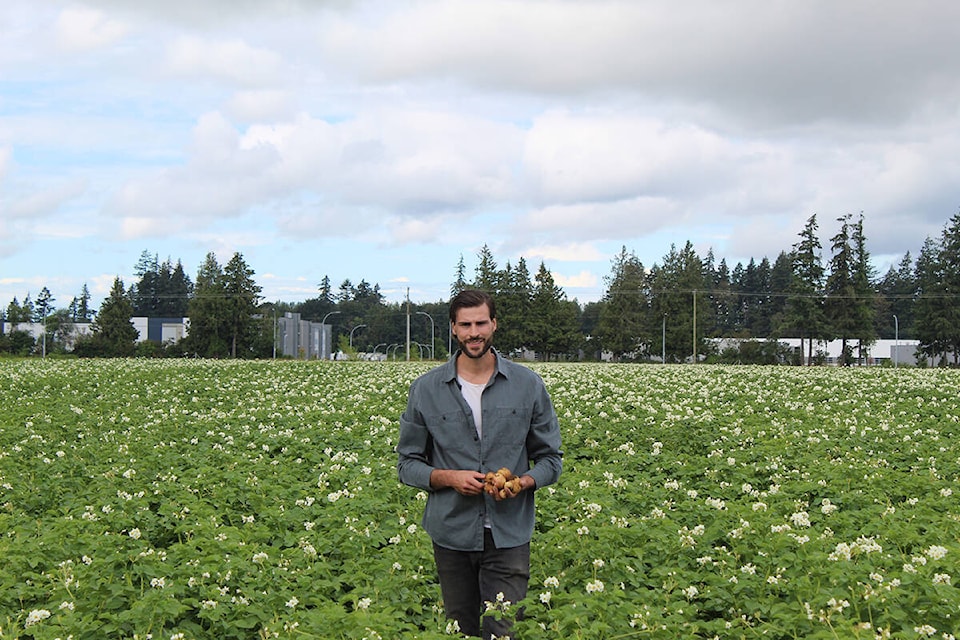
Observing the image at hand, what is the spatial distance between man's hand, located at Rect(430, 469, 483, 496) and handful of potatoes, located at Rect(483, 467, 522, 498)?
1.8 inches

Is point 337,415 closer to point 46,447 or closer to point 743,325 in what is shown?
point 46,447

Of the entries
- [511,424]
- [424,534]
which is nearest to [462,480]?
[511,424]

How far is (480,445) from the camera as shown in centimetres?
518

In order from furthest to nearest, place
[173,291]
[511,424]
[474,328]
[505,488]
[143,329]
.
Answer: [173,291], [143,329], [511,424], [474,328], [505,488]

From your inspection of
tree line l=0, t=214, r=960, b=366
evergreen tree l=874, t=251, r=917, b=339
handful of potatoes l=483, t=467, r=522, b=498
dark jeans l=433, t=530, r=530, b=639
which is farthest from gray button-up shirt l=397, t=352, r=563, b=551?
evergreen tree l=874, t=251, r=917, b=339

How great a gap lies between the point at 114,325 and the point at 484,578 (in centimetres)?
9547

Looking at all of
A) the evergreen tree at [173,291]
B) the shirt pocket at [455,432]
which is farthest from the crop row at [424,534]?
the evergreen tree at [173,291]

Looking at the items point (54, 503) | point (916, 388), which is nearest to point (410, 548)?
point (54, 503)

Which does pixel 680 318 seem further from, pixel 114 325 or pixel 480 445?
pixel 480 445

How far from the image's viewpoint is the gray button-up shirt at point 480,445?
511cm

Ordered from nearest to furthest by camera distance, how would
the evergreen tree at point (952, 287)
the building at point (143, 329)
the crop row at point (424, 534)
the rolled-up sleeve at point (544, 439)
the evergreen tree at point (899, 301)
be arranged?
1. the rolled-up sleeve at point (544, 439)
2. the crop row at point (424, 534)
3. the evergreen tree at point (952, 287)
4. the building at point (143, 329)
5. the evergreen tree at point (899, 301)

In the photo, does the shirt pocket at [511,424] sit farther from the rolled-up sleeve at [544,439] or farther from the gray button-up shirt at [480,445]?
the rolled-up sleeve at [544,439]

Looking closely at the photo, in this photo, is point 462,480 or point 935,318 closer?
point 462,480

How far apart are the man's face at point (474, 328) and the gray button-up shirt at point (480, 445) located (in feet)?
0.71
